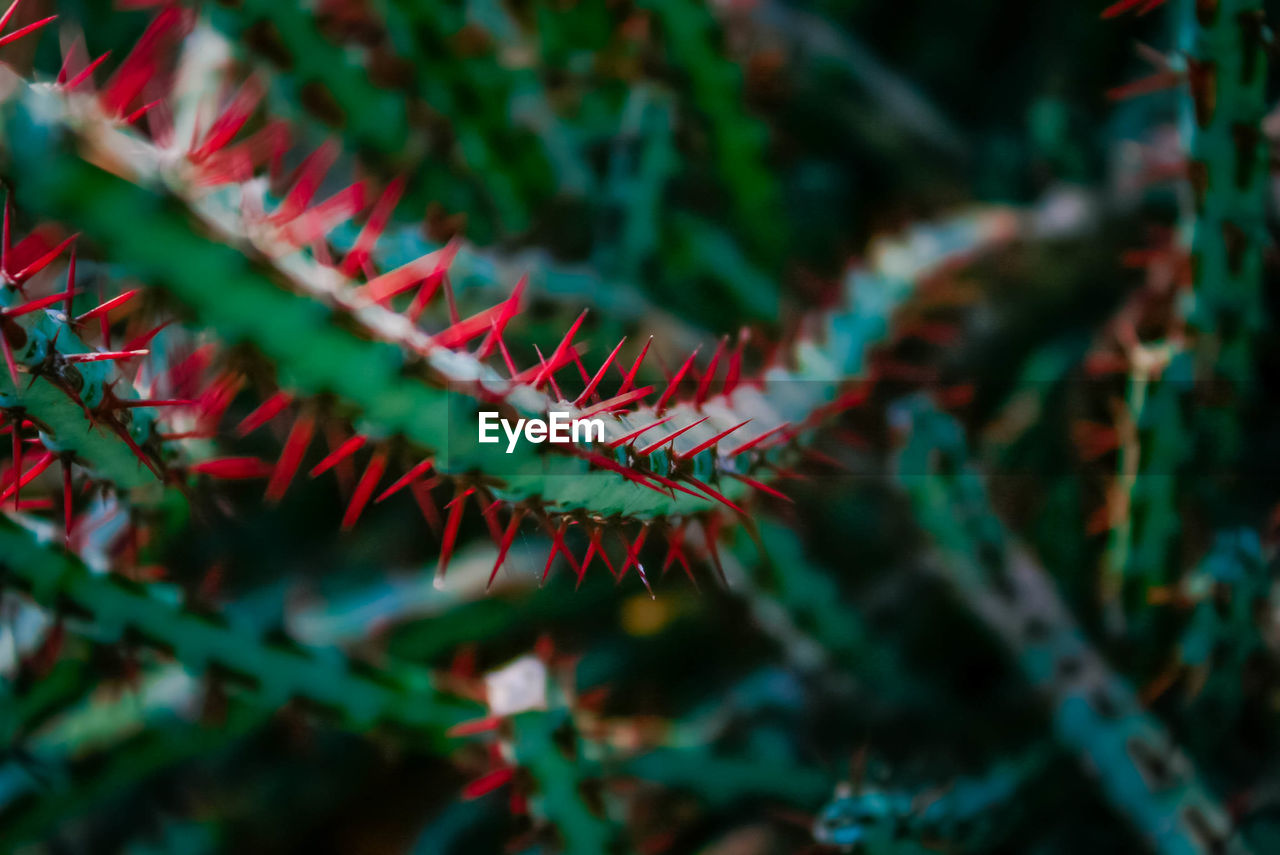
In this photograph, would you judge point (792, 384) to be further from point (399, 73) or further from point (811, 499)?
point (399, 73)

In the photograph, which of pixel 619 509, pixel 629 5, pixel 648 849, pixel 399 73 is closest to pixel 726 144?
pixel 629 5

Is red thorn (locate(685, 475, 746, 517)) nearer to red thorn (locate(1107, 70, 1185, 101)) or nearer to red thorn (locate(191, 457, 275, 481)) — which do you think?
red thorn (locate(191, 457, 275, 481))

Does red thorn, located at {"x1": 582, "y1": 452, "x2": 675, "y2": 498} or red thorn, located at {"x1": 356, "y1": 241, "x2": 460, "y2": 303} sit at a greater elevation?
red thorn, located at {"x1": 356, "y1": 241, "x2": 460, "y2": 303}

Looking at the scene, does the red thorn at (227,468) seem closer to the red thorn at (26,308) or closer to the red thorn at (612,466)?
the red thorn at (26,308)

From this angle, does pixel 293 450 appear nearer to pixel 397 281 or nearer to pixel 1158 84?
pixel 397 281

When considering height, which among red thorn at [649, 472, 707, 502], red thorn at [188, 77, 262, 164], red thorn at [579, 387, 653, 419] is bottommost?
red thorn at [649, 472, 707, 502]

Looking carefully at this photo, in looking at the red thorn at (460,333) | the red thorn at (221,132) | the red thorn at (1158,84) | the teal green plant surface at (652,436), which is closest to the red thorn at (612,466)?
the teal green plant surface at (652,436)

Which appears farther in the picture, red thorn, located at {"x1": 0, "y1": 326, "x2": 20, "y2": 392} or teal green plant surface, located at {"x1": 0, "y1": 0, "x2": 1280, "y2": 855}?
teal green plant surface, located at {"x1": 0, "y1": 0, "x2": 1280, "y2": 855}

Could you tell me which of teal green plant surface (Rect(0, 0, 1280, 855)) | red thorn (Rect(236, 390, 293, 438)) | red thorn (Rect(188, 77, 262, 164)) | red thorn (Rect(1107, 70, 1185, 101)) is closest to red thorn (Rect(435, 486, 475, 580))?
teal green plant surface (Rect(0, 0, 1280, 855))
